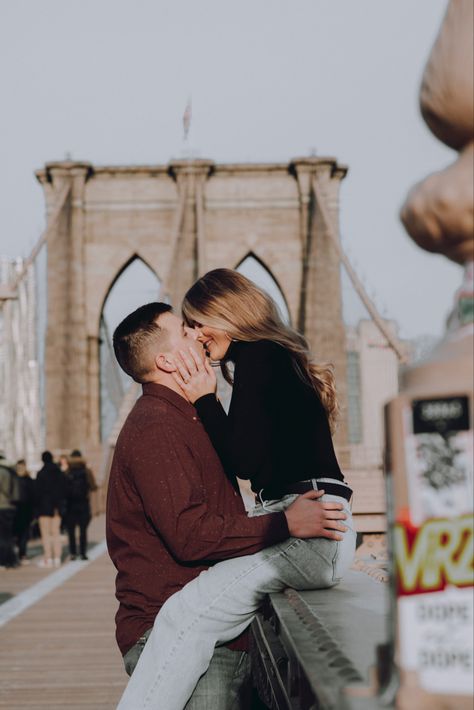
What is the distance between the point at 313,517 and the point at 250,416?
0.77 feet

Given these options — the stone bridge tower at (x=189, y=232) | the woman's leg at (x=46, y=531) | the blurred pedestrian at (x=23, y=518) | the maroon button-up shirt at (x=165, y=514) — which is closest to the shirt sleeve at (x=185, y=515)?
the maroon button-up shirt at (x=165, y=514)

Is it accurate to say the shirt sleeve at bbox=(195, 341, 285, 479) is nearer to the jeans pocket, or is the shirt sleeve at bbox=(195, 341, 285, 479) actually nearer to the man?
the man

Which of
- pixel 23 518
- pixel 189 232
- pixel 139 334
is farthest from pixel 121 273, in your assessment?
pixel 139 334

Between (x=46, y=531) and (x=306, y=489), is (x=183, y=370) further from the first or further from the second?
(x=46, y=531)

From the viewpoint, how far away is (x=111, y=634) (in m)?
6.77

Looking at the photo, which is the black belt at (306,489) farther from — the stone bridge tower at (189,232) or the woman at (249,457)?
the stone bridge tower at (189,232)

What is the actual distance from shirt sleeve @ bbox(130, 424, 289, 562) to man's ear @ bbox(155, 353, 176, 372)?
0.55ft

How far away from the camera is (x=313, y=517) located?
2055 mm

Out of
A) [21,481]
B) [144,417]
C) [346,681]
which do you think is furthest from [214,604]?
[21,481]

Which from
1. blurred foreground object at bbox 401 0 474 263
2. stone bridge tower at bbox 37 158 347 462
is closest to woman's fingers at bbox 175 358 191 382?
blurred foreground object at bbox 401 0 474 263

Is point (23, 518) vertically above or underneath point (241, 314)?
underneath

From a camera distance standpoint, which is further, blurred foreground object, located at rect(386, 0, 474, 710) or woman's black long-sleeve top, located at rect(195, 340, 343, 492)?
woman's black long-sleeve top, located at rect(195, 340, 343, 492)

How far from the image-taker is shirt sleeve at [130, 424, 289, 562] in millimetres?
2080

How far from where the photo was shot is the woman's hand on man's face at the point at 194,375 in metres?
2.26
